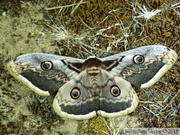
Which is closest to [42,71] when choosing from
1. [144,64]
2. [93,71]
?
[93,71]

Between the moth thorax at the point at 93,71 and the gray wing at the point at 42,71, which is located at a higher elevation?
the gray wing at the point at 42,71

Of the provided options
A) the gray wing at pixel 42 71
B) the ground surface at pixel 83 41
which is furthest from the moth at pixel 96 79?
the ground surface at pixel 83 41

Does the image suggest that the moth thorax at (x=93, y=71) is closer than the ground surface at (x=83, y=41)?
Yes

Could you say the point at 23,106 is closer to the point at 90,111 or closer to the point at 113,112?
the point at 90,111

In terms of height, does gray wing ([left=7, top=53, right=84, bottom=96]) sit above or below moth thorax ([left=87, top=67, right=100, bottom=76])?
above

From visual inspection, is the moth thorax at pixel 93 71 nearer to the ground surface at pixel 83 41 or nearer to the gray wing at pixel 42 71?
the gray wing at pixel 42 71

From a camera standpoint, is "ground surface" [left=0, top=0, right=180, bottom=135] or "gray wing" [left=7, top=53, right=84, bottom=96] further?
"ground surface" [left=0, top=0, right=180, bottom=135]

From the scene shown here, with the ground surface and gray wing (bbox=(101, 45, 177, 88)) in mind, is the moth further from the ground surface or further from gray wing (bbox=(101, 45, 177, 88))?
the ground surface

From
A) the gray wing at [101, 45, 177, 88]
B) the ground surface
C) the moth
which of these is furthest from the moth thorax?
the ground surface
